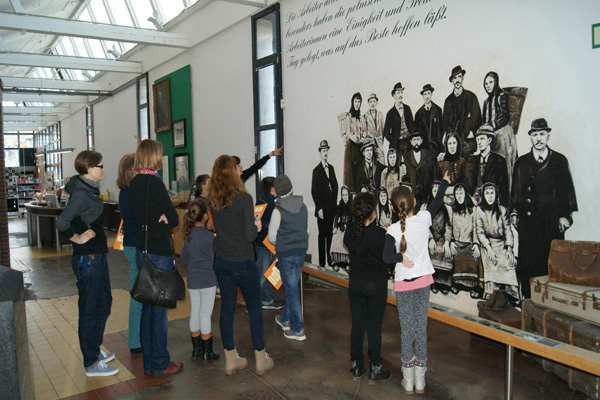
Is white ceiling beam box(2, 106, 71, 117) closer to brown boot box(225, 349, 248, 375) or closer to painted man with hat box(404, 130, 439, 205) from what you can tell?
painted man with hat box(404, 130, 439, 205)

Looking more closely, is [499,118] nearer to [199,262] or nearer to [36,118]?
[199,262]

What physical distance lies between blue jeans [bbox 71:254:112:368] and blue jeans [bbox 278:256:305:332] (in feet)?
4.57

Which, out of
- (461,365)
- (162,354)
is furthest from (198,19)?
(461,365)

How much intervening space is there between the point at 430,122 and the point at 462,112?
1.23 feet

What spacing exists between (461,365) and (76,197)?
3.03 meters

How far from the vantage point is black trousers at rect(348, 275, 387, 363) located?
121 inches

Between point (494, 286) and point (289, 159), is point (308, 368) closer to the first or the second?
point (494, 286)

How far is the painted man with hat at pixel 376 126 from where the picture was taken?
5117mm

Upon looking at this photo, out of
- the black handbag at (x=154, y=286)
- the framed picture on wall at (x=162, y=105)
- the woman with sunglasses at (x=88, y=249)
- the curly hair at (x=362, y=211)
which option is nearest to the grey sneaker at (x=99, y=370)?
the woman with sunglasses at (x=88, y=249)

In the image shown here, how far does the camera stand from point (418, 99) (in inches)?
183

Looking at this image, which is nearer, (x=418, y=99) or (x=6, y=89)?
(x=418, y=99)

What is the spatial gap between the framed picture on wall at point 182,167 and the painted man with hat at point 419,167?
573 centimetres

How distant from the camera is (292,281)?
13.1ft

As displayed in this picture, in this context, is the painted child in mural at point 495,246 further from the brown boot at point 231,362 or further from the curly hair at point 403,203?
the brown boot at point 231,362
